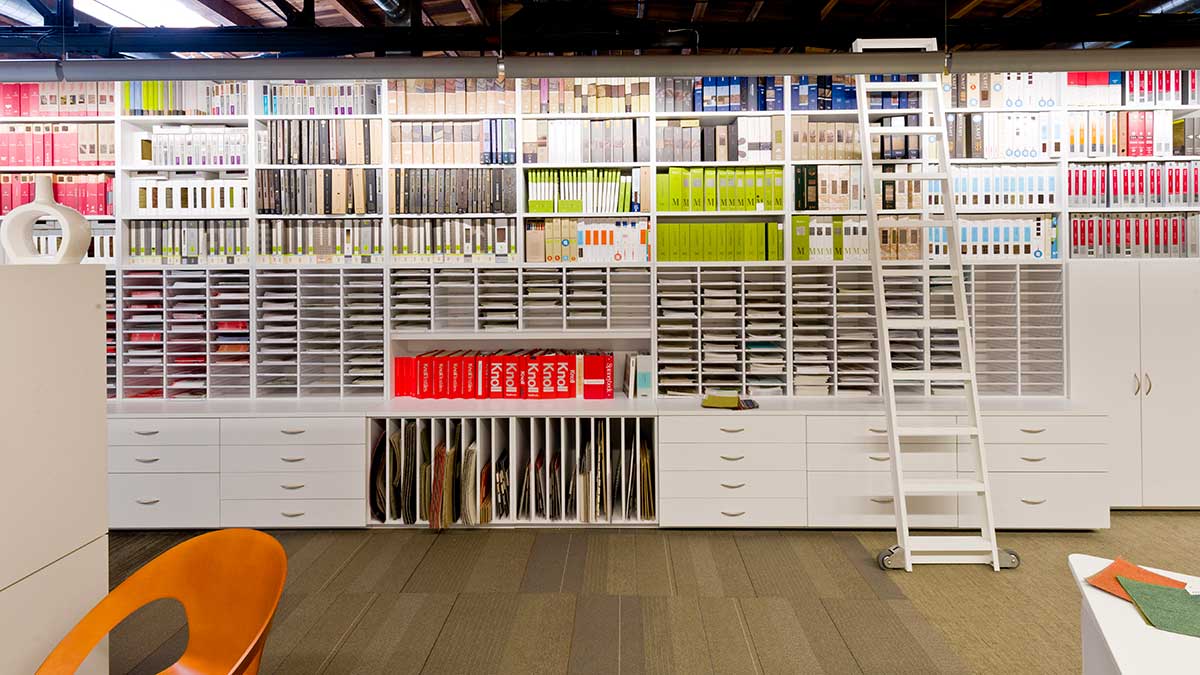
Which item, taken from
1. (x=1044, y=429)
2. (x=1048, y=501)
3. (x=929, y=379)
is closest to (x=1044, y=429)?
(x=1044, y=429)

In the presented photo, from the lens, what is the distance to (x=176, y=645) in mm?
3148

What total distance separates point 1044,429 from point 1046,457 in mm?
149

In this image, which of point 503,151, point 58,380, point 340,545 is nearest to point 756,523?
point 340,545

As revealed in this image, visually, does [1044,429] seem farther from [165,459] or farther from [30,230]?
[165,459]

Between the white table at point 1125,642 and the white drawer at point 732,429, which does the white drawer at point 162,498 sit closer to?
the white drawer at point 732,429

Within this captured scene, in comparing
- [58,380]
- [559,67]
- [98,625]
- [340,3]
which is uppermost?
[340,3]

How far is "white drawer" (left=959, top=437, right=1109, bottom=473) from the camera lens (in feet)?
14.3

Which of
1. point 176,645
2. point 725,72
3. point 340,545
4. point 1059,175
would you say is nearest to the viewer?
point 176,645

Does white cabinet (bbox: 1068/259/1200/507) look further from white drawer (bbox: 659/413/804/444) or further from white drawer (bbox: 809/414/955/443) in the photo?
Answer: white drawer (bbox: 659/413/804/444)

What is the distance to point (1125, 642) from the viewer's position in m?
1.66

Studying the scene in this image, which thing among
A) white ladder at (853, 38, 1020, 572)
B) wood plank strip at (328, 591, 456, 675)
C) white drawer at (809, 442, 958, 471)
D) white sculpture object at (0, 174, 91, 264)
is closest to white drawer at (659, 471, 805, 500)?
white drawer at (809, 442, 958, 471)

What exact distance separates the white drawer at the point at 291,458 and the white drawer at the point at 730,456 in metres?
1.67

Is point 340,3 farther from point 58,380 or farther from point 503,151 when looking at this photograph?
point 58,380

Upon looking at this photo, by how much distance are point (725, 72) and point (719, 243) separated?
4.18ft
